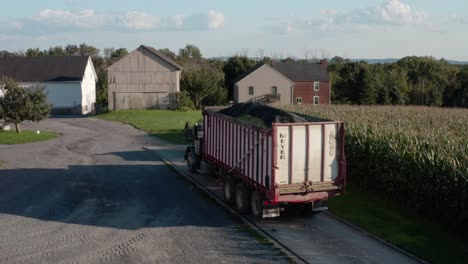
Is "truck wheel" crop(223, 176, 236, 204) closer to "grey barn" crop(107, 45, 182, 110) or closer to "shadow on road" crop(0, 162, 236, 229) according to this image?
"shadow on road" crop(0, 162, 236, 229)

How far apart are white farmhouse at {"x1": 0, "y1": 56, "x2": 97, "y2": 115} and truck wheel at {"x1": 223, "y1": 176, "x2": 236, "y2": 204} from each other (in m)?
47.6

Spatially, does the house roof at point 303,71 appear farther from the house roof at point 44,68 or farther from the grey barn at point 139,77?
the house roof at point 44,68

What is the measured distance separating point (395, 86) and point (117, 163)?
5942 centimetres

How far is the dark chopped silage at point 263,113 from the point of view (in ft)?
55.6

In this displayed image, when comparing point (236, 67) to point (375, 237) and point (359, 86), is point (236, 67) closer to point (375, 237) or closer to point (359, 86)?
point (359, 86)

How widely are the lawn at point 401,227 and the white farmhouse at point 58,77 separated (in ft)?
164

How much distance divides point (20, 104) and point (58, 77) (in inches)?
956

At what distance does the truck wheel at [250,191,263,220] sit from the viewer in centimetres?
1633

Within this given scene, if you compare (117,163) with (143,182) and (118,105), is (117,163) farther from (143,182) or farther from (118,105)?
(118,105)

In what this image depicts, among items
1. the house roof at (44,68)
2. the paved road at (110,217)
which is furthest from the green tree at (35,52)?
the paved road at (110,217)

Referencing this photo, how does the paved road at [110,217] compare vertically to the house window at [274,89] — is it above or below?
below

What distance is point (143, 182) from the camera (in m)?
23.7

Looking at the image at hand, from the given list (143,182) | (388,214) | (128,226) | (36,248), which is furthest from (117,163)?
(388,214)

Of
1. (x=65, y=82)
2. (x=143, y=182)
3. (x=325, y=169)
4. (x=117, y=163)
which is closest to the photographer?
(x=325, y=169)
